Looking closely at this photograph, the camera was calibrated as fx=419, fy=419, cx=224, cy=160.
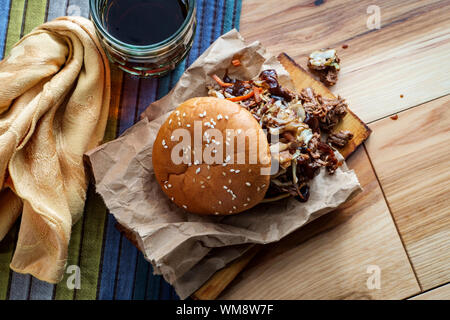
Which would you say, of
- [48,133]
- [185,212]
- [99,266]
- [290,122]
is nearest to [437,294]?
[290,122]

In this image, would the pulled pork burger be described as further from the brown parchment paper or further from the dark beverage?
the dark beverage

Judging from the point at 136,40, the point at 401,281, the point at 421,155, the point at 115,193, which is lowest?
the point at 401,281

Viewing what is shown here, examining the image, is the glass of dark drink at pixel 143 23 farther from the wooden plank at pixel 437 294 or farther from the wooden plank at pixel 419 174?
the wooden plank at pixel 437 294

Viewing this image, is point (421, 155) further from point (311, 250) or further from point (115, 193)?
point (115, 193)

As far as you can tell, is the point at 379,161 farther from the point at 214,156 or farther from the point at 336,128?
the point at 214,156

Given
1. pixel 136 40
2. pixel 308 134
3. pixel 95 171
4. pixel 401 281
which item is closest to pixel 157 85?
pixel 136 40

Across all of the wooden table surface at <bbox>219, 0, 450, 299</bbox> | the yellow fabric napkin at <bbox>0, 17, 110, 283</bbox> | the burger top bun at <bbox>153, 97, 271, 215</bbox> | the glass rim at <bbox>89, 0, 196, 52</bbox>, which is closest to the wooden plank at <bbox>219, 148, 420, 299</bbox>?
the wooden table surface at <bbox>219, 0, 450, 299</bbox>
